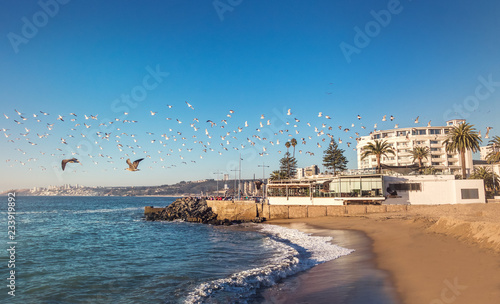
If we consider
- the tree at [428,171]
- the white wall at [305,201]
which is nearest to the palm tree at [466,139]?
the tree at [428,171]

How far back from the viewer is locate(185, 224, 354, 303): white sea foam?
12891 mm

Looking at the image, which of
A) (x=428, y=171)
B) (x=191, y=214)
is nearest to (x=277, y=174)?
(x=191, y=214)

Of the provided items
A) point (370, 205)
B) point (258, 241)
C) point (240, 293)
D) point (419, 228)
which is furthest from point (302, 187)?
point (240, 293)

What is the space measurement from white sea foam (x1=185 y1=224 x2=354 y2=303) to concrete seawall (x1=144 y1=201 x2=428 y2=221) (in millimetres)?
17435

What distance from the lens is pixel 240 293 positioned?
41.3ft

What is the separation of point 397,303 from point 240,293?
604 centimetres

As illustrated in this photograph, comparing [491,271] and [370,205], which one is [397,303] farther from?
[370,205]

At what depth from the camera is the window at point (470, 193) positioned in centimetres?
4109

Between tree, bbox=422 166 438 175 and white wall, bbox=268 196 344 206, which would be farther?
tree, bbox=422 166 438 175

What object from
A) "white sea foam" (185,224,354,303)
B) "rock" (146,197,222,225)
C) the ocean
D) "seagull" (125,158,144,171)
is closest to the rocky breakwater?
"rock" (146,197,222,225)

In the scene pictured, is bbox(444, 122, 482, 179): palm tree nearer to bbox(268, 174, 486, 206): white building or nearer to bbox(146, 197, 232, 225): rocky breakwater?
bbox(268, 174, 486, 206): white building

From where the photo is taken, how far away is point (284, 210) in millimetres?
45375

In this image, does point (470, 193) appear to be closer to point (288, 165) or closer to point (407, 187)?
point (407, 187)

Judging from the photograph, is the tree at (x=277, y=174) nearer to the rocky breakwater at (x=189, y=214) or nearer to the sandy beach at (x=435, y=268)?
the rocky breakwater at (x=189, y=214)
